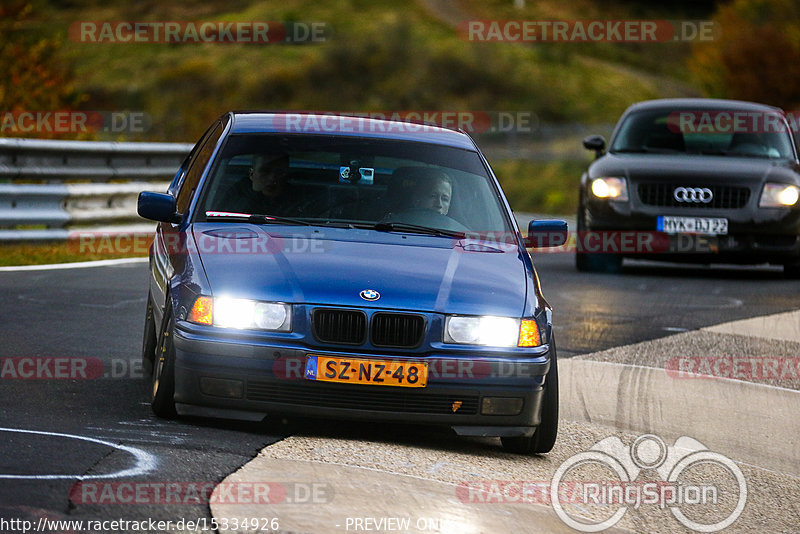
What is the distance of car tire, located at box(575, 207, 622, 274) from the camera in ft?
51.1

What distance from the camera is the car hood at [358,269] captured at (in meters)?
6.50

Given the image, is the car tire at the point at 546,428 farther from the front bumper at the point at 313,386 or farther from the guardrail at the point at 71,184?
the guardrail at the point at 71,184

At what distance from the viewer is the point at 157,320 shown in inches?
300

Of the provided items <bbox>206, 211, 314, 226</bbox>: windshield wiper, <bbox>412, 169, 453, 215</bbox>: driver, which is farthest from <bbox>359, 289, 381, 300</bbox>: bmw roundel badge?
<bbox>412, 169, 453, 215</bbox>: driver

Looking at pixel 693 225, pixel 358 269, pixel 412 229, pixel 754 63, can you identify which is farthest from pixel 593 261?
pixel 754 63

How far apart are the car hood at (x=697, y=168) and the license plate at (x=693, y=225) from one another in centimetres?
40

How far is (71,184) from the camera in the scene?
50.1ft

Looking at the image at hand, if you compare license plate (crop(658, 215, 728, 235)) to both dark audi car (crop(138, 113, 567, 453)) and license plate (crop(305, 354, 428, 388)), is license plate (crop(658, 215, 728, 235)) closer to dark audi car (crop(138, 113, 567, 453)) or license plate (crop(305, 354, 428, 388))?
dark audi car (crop(138, 113, 567, 453))

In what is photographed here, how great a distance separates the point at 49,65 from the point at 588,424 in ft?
51.7

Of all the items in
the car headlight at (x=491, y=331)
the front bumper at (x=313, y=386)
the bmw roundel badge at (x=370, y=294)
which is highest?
the bmw roundel badge at (x=370, y=294)

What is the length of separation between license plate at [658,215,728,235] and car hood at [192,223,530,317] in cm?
803

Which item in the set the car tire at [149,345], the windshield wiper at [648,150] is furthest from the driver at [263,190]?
the windshield wiper at [648,150]

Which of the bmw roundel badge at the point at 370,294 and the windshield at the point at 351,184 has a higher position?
the windshield at the point at 351,184

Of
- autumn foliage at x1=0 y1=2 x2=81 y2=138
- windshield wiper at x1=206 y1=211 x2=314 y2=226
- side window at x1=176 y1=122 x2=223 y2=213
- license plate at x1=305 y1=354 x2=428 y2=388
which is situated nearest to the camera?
license plate at x1=305 y1=354 x2=428 y2=388
